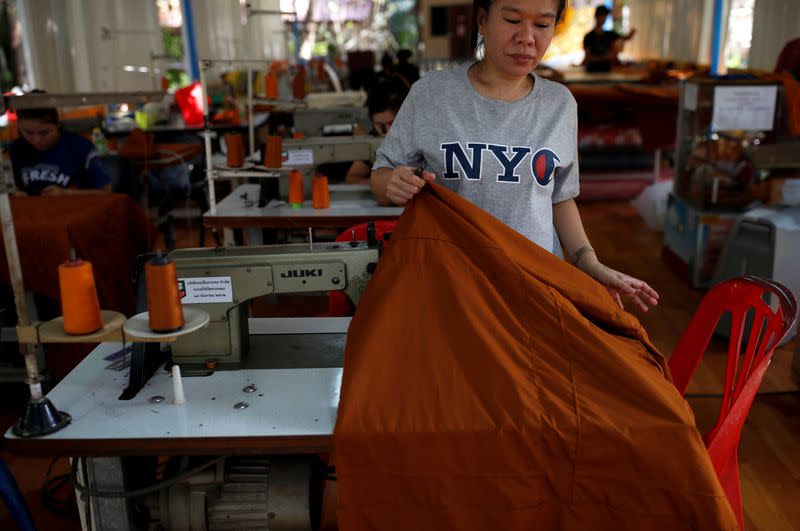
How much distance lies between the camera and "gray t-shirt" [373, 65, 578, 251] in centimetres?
154

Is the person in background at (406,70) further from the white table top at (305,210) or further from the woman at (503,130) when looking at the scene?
the woman at (503,130)

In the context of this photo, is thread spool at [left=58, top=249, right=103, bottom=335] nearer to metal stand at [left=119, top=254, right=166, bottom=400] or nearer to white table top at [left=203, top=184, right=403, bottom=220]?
metal stand at [left=119, top=254, right=166, bottom=400]

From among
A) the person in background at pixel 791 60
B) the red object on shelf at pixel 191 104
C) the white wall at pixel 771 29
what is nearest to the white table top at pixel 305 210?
the person in background at pixel 791 60

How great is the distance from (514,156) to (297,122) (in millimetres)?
2973

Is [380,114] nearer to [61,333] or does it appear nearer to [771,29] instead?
[61,333]

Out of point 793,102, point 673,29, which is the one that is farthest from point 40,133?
point 673,29

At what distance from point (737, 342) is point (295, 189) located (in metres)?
2.10

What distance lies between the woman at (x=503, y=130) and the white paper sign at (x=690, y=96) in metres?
2.96

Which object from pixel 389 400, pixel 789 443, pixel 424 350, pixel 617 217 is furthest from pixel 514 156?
pixel 617 217

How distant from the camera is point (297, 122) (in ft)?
14.2

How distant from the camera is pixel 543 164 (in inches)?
61.2

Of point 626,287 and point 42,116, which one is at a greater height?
point 42,116

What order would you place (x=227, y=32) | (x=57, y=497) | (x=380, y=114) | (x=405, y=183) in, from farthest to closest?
(x=227, y=32), (x=380, y=114), (x=57, y=497), (x=405, y=183)

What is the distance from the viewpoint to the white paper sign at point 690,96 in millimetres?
4203
